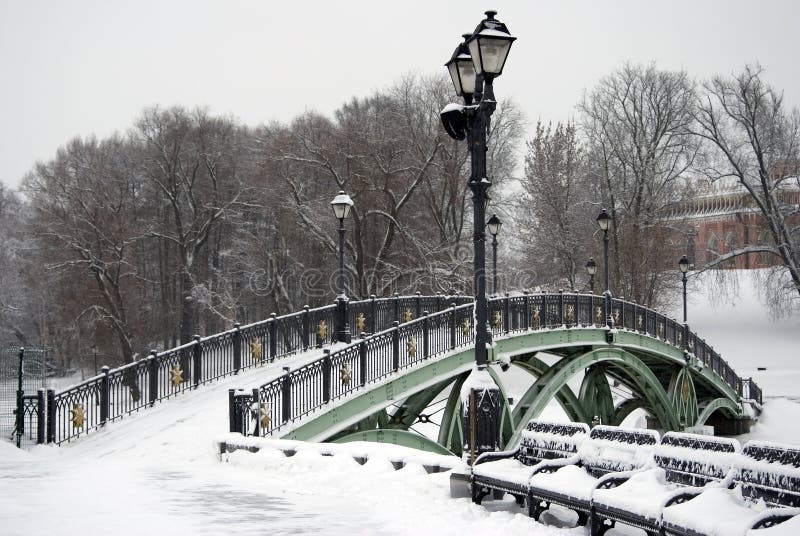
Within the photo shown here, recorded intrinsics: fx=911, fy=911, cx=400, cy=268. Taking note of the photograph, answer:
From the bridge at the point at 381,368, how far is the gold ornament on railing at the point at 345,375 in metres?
0.02

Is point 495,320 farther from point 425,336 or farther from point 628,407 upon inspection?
point 628,407

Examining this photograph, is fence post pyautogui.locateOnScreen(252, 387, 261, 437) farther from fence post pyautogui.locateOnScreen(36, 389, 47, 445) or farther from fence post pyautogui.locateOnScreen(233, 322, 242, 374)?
fence post pyautogui.locateOnScreen(233, 322, 242, 374)

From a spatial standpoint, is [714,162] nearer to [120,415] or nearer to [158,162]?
[158,162]

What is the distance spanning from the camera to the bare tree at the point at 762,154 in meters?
47.2

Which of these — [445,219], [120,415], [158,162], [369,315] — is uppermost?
[158,162]

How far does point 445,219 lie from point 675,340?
1481cm

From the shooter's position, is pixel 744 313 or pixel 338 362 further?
pixel 744 313

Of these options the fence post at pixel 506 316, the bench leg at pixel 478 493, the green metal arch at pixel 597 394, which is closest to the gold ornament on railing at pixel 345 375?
the fence post at pixel 506 316

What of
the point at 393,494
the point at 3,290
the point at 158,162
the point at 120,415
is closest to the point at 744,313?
the point at 158,162

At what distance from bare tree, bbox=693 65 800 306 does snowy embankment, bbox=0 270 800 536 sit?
36.2m

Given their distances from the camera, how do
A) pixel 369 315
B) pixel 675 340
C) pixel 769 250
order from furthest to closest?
pixel 769 250, pixel 675 340, pixel 369 315

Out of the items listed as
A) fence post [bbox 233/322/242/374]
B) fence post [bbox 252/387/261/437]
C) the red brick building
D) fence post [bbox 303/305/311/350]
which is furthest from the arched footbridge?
the red brick building

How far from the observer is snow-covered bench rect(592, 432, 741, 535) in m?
7.54

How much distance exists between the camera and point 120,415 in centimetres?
1819
